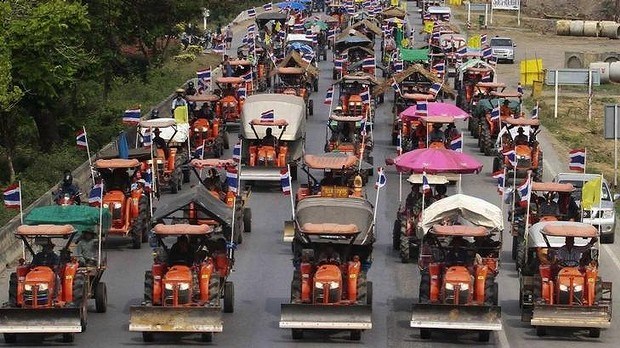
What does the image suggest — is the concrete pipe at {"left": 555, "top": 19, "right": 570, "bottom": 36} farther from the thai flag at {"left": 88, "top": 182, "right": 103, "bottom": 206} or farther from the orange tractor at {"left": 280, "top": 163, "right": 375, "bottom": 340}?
the orange tractor at {"left": 280, "top": 163, "right": 375, "bottom": 340}

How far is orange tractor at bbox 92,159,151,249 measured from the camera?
122ft

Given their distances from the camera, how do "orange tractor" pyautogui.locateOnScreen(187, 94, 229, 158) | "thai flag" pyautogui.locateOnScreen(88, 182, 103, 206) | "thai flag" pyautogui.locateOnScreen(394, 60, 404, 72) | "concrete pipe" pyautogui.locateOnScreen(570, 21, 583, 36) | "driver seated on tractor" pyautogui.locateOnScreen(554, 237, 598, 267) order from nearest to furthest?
"driver seated on tractor" pyautogui.locateOnScreen(554, 237, 598, 267) < "thai flag" pyautogui.locateOnScreen(88, 182, 103, 206) < "orange tractor" pyautogui.locateOnScreen(187, 94, 229, 158) < "thai flag" pyautogui.locateOnScreen(394, 60, 404, 72) < "concrete pipe" pyautogui.locateOnScreen(570, 21, 583, 36)

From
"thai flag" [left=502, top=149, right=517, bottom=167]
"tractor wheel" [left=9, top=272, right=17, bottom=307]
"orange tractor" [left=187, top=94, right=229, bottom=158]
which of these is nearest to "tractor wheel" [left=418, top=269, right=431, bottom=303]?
"tractor wheel" [left=9, top=272, right=17, bottom=307]

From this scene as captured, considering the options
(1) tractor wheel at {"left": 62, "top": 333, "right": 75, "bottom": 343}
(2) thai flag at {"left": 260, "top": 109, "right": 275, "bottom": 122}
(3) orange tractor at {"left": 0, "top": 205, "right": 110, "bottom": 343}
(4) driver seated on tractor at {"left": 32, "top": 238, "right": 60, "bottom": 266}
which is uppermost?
(2) thai flag at {"left": 260, "top": 109, "right": 275, "bottom": 122}

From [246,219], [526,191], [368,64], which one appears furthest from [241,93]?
[526,191]

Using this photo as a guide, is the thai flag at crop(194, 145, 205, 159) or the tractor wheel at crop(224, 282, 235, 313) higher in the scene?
the thai flag at crop(194, 145, 205, 159)

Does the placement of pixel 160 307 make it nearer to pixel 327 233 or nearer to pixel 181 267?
pixel 181 267

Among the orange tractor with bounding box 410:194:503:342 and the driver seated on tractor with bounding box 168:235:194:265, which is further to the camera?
the driver seated on tractor with bounding box 168:235:194:265

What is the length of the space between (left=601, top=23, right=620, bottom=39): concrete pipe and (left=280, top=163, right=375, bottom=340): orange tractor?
81.0m

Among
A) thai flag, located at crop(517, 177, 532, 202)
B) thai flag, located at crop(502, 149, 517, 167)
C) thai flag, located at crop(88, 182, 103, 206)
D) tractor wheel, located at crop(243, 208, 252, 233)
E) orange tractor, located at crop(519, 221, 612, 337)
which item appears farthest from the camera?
thai flag, located at crop(502, 149, 517, 167)

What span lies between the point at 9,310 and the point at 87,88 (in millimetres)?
38369

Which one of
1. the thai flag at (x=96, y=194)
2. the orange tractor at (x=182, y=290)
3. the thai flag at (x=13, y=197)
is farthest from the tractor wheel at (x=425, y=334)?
the thai flag at (x=96, y=194)

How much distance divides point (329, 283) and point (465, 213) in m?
4.17

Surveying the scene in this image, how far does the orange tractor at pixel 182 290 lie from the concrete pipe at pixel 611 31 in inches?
3233
